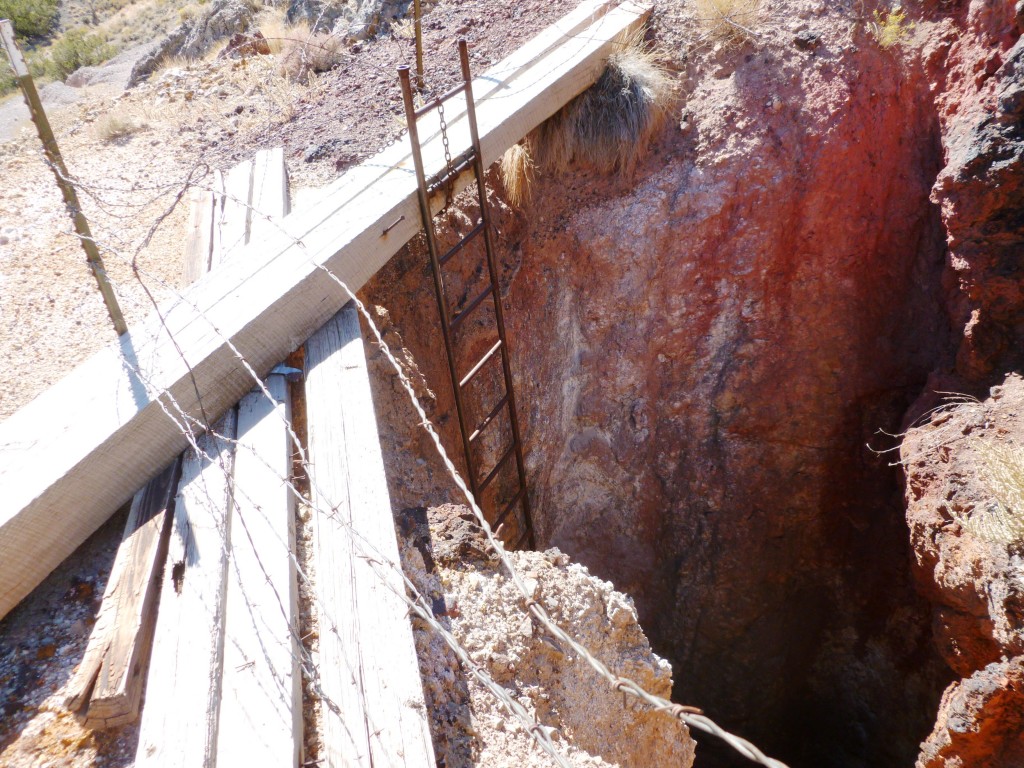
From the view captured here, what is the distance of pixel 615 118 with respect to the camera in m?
5.10

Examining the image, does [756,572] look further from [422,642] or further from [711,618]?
[422,642]

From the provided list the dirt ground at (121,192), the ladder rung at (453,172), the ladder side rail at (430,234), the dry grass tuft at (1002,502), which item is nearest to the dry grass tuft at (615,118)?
the dirt ground at (121,192)

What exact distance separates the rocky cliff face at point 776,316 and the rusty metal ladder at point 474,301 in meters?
0.26

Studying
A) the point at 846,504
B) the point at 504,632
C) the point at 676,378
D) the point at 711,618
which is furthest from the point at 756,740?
the point at 504,632

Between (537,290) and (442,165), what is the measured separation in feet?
4.98

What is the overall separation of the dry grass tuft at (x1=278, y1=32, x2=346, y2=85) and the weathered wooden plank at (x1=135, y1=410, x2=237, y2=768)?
207 inches

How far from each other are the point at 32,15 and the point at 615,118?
21777 mm

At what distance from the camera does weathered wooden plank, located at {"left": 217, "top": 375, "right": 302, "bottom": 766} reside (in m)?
1.77

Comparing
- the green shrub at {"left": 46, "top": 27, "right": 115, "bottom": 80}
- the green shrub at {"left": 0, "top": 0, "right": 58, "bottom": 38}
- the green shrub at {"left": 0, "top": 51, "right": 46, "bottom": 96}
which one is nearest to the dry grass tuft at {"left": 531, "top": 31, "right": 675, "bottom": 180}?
the green shrub at {"left": 0, "top": 51, "right": 46, "bottom": 96}

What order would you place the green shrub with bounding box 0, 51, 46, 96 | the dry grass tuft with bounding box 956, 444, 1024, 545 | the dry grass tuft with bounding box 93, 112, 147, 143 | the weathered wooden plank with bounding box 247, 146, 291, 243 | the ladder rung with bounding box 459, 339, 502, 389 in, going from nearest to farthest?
the dry grass tuft with bounding box 956, 444, 1024, 545 < the weathered wooden plank with bounding box 247, 146, 291, 243 < the ladder rung with bounding box 459, 339, 502, 389 < the dry grass tuft with bounding box 93, 112, 147, 143 < the green shrub with bounding box 0, 51, 46, 96

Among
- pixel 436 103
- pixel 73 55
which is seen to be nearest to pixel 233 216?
pixel 436 103

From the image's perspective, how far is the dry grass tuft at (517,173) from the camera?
509 centimetres

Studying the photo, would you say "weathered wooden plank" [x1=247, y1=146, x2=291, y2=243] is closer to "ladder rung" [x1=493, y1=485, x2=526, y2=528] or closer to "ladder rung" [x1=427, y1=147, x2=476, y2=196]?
"ladder rung" [x1=427, y1=147, x2=476, y2=196]

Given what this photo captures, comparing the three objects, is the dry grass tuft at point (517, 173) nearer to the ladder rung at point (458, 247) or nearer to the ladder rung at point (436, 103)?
the ladder rung at point (458, 247)
